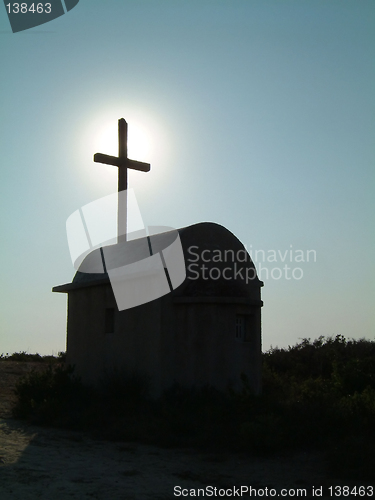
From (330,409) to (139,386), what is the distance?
4775 mm

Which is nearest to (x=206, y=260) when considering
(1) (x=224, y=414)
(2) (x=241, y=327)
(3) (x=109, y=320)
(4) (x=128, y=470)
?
(2) (x=241, y=327)

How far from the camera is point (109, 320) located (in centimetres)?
1468

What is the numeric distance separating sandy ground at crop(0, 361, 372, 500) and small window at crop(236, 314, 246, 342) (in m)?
4.53

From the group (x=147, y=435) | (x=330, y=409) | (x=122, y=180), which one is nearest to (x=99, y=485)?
(x=147, y=435)

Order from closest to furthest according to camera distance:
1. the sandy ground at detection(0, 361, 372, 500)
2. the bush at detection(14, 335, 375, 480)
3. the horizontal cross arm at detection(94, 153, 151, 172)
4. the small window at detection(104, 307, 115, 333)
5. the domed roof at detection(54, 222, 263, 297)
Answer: the sandy ground at detection(0, 361, 372, 500) → the bush at detection(14, 335, 375, 480) → the domed roof at detection(54, 222, 263, 297) → the small window at detection(104, 307, 115, 333) → the horizontal cross arm at detection(94, 153, 151, 172)

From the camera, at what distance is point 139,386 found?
13.1 meters

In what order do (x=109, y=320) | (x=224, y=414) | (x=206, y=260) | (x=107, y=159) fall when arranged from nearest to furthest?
1. (x=224, y=414)
2. (x=206, y=260)
3. (x=109, y=320)
4. (x=107, y=159)

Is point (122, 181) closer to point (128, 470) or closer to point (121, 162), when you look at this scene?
point (121, 162)

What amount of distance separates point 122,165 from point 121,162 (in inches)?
4.0

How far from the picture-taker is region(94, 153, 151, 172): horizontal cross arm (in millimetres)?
16938

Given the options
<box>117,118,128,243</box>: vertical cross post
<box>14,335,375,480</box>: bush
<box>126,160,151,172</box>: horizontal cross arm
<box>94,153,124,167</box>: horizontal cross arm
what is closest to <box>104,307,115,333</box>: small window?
<box>14,335,375,480</box>: bush

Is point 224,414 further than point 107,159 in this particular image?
No

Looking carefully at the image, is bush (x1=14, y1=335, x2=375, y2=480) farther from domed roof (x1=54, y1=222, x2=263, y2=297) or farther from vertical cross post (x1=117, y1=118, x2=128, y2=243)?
vertical cross post (x1=117, y1=118, x2=128, y2=243)

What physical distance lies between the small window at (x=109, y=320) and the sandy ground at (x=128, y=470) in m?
4.43
